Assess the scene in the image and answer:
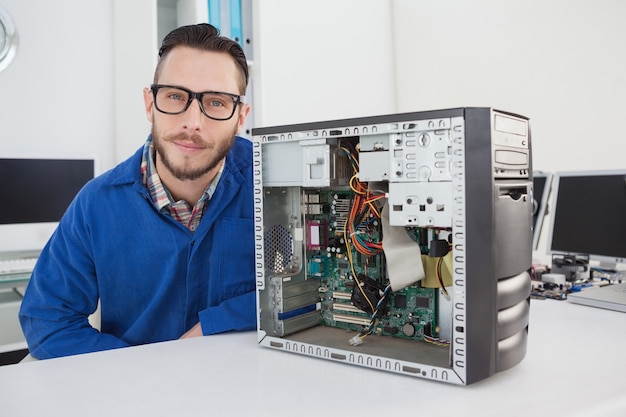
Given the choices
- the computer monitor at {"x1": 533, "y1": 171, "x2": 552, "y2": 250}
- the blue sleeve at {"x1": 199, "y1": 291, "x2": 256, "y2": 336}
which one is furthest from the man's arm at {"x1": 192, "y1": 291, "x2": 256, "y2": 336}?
the computer monitor at {"x1": 533, "y1": 171, "x2": 552, "y2": 250}

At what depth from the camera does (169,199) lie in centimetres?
127

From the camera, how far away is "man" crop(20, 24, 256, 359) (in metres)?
1.20

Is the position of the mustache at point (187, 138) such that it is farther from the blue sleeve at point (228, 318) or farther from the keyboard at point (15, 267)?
the keyboard at point (15, 267)

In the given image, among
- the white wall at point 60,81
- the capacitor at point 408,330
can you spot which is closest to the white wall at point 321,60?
the white wall at point 60,81

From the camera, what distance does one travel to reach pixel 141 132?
7.18 ft

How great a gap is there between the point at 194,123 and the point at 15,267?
4.03 ft

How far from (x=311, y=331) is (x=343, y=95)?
1.87 m

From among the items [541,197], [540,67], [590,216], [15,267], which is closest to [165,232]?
[15,267]

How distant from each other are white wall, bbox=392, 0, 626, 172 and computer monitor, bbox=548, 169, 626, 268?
53cm

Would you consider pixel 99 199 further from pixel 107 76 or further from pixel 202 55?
pixel 107 76

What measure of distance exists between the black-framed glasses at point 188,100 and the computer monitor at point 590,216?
1151 millimetres

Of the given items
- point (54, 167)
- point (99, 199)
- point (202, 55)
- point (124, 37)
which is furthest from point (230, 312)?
point (124, 37)

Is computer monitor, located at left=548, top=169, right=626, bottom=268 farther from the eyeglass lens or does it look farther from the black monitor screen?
the black monitor screen

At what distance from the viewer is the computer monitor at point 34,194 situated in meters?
2.05
